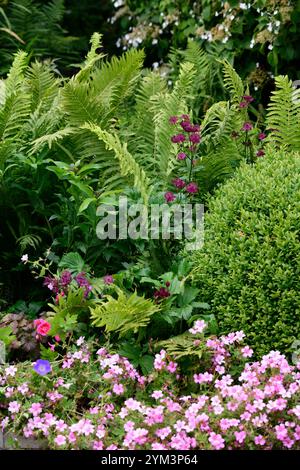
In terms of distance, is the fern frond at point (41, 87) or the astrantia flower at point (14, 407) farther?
the fern frond at point (41, 87)

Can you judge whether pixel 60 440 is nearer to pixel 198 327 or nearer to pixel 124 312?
pixel 124 312

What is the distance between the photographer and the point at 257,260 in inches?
138

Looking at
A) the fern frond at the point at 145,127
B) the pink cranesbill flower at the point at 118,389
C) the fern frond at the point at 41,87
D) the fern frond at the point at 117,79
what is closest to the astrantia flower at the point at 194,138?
the fern frond at the point at 145,127

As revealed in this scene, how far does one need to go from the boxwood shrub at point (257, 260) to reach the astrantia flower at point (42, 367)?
2.62 ft

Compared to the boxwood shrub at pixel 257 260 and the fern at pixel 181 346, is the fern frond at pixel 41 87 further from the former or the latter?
the fern at pixel 181 346

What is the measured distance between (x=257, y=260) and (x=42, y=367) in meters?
1.05

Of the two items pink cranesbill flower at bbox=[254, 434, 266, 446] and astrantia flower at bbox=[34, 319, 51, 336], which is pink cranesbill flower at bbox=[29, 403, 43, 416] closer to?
astrantia flower at bbox=[34, 319, 51, 336]

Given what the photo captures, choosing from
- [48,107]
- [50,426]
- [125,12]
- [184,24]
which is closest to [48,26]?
[125,12]

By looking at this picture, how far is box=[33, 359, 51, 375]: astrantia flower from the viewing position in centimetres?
336

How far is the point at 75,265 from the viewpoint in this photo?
391cm

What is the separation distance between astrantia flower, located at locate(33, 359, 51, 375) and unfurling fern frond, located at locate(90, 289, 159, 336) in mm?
268

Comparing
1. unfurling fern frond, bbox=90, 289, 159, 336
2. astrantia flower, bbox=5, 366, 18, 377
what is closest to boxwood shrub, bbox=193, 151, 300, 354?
unfurling fern frond, bbox=90, 289, 159, 336

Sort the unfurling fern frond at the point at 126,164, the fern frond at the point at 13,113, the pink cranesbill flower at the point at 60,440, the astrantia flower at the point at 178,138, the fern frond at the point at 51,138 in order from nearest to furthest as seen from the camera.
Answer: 1. the pink cranesbill flower at the point at 60,440
2. the unfurling fern frond at the point at 126,164
3. the astrantia flower at the point at 178,138
4. the fern frond at the point at 51,138
5. the fern frond at the point at 13,113

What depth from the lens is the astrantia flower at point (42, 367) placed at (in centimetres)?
336
